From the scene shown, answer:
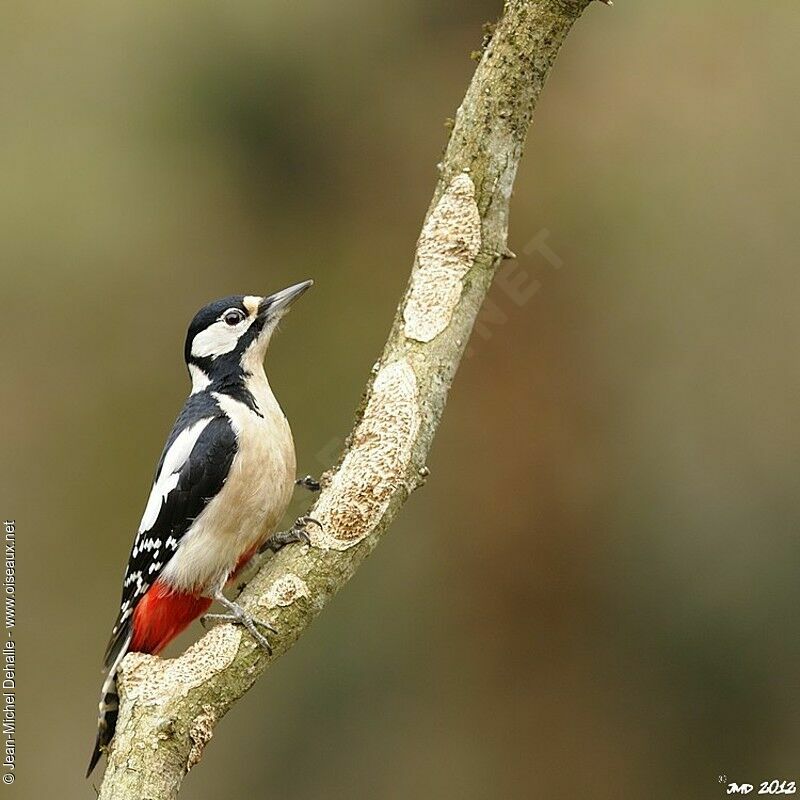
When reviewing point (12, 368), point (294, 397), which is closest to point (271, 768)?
point (294, 397)

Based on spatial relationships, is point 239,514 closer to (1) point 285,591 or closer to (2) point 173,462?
(2) point 173,462

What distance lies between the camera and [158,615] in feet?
10.4

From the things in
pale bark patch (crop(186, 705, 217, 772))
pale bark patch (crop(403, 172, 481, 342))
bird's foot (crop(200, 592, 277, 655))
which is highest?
pale bark patch (crop(403, 172, 481, 342))

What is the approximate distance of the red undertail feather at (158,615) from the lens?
124 inches

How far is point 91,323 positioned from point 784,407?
11.1 feet

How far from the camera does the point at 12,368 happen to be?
578cm

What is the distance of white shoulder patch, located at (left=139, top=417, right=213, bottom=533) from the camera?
10.4 ft

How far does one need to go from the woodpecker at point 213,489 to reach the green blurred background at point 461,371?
81.7 inches

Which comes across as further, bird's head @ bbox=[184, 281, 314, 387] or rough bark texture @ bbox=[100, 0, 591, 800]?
bird's head @ bbox=[184, 281, 314, 387]

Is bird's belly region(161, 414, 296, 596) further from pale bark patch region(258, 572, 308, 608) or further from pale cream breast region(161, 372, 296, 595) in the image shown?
pale bark patch region(258, 572, 308, 608)
